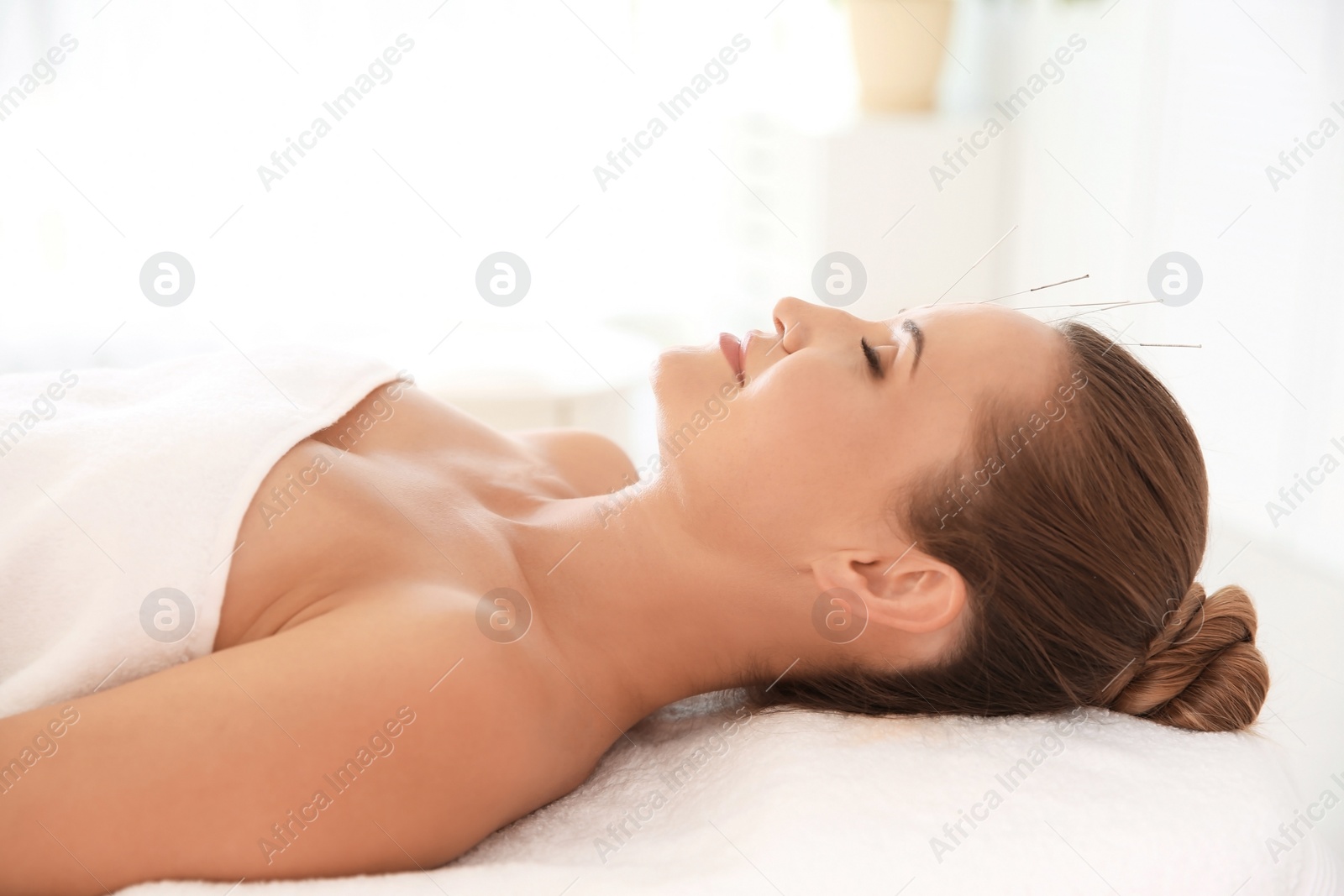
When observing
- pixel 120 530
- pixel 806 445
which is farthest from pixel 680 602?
pixel 120 530

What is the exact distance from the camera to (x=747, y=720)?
101 centimetres

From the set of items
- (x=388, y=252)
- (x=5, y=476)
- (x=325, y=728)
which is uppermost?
(x=388, y=252)

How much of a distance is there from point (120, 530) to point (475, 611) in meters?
0.33

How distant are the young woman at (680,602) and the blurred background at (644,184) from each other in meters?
1.03

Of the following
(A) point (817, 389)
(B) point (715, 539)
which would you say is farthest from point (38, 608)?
(A) point (817, 389)

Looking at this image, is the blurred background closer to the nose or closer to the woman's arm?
the nose

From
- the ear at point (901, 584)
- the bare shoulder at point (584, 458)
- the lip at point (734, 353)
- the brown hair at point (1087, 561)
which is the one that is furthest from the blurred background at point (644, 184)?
the ear at point (901, 584)

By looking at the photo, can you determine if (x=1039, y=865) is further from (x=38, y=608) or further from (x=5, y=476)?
(x=5, y=476)

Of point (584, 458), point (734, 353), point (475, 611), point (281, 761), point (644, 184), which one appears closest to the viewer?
point (281, 761)

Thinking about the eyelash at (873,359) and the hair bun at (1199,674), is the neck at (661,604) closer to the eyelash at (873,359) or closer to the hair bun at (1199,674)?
the eyelash at (873,359)

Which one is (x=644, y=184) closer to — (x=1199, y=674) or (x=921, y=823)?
(x=1199, y=674)

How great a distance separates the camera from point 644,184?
10.3ft

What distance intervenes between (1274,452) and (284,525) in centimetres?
183

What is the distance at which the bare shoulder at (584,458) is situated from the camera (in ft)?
4.58
